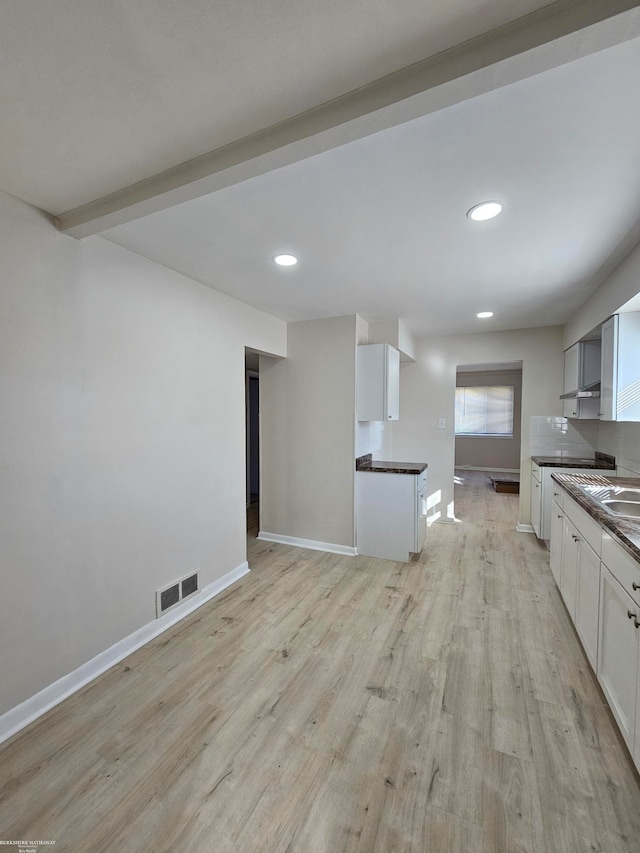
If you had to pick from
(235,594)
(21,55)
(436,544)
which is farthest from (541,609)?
(21,55)

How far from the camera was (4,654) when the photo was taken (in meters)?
1.61

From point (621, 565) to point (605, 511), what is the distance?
49 centimetres

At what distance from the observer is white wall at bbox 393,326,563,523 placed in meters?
4.24

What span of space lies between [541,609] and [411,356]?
117 inches

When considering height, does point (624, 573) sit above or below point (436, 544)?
above

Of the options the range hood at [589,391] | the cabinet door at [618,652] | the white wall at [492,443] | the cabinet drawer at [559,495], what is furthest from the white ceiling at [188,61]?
the white wall at [492,443]

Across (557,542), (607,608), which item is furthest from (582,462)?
(607,608)

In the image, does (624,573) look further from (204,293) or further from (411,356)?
(411,356)

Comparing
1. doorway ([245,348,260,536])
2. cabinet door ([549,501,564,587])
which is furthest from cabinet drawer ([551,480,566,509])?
doorway ([245,348,260,536])

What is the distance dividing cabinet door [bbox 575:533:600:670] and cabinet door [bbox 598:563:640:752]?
0.08 meters

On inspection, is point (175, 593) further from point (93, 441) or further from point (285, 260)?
point (285, 260)

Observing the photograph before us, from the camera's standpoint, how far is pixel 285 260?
Result: 2309mm

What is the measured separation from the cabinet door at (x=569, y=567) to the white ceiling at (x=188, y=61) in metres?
2.57

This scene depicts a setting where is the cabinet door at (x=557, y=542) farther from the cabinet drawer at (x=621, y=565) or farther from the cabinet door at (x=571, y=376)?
the cabinet door at (x=571, y=376)
